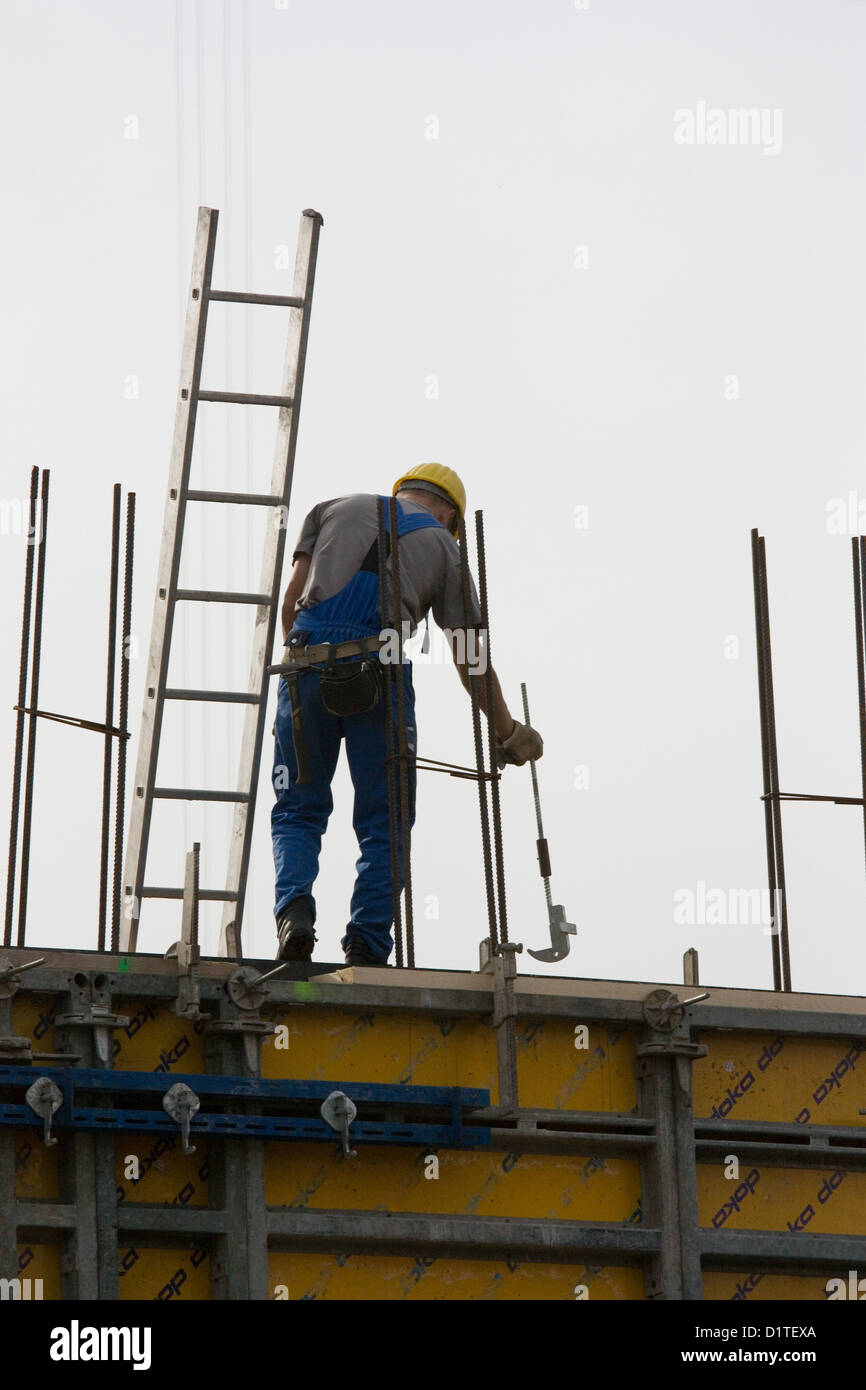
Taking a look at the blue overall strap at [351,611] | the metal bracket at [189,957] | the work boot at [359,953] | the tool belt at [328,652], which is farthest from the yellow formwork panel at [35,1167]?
the blue overall strap at [351,611]

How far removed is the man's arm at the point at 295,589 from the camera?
10305mm

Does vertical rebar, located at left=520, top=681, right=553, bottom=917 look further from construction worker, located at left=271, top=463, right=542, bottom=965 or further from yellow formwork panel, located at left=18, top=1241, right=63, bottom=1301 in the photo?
yellow formwork panel, located at left=18, top=1241, right=63, bottom=1301

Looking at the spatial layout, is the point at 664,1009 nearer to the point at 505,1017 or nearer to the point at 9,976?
the point at 505,1017

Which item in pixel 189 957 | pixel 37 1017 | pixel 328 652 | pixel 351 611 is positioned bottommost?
pixel 37 1017

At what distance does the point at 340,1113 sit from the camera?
8094 millimetres

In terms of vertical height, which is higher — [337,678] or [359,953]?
[337,678]

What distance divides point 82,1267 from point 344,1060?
1145mm

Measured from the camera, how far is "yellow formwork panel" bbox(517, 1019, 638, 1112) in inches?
336

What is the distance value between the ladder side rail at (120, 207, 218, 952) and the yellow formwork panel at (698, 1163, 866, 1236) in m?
3.87

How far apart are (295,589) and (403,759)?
3.83ft

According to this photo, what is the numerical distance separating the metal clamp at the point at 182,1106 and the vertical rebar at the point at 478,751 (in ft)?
4.26

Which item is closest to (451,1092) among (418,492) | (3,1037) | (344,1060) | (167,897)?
(344,1060)

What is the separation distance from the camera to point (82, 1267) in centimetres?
766

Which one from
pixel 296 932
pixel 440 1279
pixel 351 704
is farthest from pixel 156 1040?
pixel 351 704
